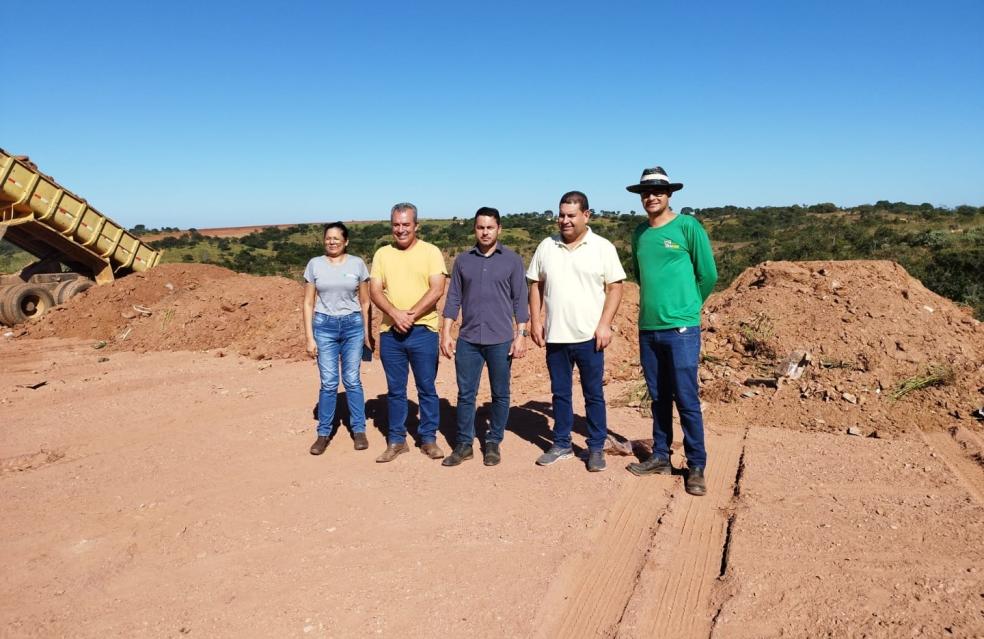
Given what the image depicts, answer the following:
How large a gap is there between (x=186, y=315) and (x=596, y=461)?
9.08m

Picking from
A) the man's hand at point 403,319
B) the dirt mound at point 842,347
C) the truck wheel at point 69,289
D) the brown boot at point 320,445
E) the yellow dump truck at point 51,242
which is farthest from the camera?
the truck wheel at point 69,289

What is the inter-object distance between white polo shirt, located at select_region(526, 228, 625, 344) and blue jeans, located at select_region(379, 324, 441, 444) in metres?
1.01

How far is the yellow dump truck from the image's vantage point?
11875 millimetres

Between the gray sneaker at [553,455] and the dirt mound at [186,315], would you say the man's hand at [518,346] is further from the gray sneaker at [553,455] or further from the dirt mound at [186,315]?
the dirt mound at [186,315]

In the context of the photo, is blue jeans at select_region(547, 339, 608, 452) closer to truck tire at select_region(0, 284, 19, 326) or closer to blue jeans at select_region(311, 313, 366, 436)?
blue jeans at select_region(311, 313, 366, 436)

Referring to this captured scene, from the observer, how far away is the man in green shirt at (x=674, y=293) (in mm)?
4211

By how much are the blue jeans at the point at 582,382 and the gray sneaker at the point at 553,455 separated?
0.12 metres

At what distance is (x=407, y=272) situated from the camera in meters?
4.76

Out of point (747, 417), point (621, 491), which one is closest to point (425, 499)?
point (621, 491)

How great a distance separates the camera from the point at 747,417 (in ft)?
19.9

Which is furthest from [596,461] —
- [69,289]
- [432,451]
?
[69,289]

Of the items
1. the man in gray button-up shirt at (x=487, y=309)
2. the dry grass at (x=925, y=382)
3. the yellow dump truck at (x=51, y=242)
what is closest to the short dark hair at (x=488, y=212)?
the man in gray button-up shirt at (x=487, y=309)

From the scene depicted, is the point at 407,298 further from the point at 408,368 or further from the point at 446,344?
the point at 408,368

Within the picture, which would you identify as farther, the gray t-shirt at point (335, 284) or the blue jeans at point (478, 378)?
the gray t-shirt at point (335, 284)
